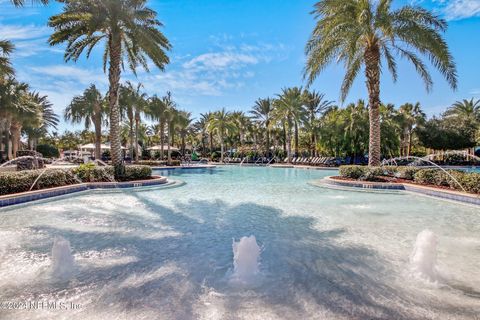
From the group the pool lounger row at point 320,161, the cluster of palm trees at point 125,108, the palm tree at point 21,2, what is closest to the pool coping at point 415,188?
the palm tree at point 21,2

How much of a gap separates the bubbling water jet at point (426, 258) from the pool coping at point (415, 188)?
24.2 feet

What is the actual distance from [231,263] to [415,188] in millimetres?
11357

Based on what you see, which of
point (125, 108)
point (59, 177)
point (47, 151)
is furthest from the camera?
point (47, 151)

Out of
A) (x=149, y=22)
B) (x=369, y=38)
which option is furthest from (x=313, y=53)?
(x=149, y=22)

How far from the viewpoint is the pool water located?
3.41m

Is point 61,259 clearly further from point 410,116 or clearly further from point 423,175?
point 410,116

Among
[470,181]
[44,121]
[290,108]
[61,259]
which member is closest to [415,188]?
[470,181]

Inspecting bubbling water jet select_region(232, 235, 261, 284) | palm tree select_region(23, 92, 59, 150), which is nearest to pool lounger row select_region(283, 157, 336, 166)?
bubbling water jet select_region(232, 235, 261, 284)

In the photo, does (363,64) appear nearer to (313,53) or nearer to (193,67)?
(313,53)

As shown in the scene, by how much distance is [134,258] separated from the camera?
5.05 metres

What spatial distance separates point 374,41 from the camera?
1509cm

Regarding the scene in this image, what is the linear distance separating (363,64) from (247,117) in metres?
37.5

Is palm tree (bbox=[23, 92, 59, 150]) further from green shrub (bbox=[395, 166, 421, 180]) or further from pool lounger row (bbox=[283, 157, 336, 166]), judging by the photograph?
green shrub (bbox=[395, 166, 421, 180])

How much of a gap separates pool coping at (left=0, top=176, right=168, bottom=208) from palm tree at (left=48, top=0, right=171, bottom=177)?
4.73 feet
